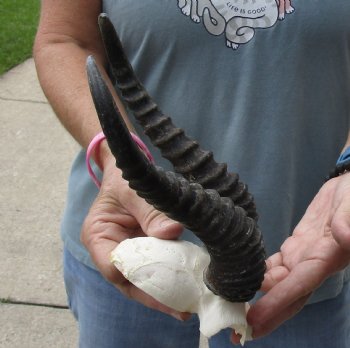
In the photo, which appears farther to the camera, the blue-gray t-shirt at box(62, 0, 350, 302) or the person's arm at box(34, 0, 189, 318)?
the blue-gray t-shirt at box(62, 0, 350, 302)

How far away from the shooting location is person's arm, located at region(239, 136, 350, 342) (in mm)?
1634

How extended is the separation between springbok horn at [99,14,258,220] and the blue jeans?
0.63m

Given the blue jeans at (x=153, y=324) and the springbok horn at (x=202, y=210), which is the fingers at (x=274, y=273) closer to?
the springbok horn at (x=202, y=210)

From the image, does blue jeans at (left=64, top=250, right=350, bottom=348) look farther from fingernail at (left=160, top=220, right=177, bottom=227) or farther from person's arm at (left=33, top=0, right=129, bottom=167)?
fingernail at (left=160, top=220, right=177, bottom=227)

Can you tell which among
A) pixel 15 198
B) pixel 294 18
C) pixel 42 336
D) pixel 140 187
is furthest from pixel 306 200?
pixel 15 198

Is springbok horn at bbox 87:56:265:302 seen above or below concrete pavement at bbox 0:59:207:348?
above

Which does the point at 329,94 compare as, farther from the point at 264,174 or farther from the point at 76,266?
the point at 76,266

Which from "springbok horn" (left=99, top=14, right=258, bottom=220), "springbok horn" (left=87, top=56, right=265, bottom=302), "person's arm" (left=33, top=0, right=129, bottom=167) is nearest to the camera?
"springbok horn" (left=87, top=56, right=265, bottom=302)

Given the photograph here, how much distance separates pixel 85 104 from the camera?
1993 mm

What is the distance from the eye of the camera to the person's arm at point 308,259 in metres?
1.63

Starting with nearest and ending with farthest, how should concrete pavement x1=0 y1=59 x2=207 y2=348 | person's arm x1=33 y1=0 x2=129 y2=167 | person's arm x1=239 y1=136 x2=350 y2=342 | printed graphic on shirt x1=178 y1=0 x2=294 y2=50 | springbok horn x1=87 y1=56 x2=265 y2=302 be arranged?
1. springbok horn x1=87 y1=56 x2=265 y2=302
2. person's arm x1=239 y1=136 x2=350 y2=342
3. printed graphic on shirt x1=178 y1=0 x2=294 y2=50
4. person's arm x1=33 y1=0 x2=129 y2=167
5. concrete pavement x1=0 y1=59 x2=207 y2=348

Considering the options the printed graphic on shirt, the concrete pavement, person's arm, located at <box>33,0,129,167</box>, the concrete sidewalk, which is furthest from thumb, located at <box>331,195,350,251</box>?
the concrete sidewalk

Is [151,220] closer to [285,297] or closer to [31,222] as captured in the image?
[285,297]

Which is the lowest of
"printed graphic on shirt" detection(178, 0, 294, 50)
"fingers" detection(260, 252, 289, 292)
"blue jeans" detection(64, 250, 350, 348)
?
"blue jeans" detection(64, 250, 350, 348)
